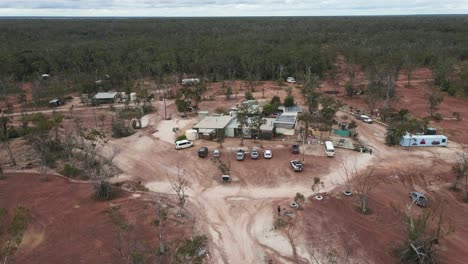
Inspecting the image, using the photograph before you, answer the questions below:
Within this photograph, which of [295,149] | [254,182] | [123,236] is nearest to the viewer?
[123,236]

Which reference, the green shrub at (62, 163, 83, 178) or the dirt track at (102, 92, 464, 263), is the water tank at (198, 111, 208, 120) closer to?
the dirt track at (102, 92, 464, 263)

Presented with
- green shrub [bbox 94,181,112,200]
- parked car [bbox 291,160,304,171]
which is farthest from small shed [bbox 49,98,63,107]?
parked car [bbox 291,160,304,171]

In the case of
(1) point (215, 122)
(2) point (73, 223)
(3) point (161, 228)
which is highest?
(1) point (215, 122)

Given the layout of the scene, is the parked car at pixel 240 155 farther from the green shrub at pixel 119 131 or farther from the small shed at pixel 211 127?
the green shrub at pixel 119 131

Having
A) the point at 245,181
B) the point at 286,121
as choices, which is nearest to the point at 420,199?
the point at 245,181

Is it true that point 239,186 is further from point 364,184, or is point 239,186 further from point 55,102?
point 55,102

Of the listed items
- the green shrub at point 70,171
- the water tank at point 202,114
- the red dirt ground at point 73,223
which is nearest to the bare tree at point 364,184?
the red dirt ground at point 73,223
